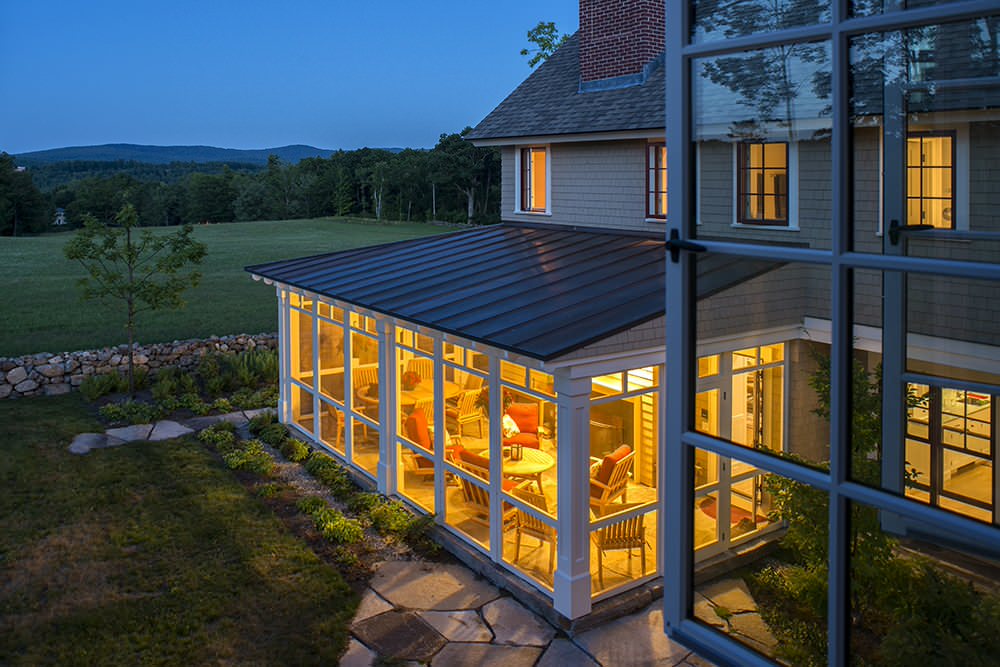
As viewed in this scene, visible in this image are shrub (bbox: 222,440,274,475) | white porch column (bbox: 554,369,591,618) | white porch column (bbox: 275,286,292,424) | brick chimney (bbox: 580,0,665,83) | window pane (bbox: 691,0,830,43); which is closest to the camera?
window pane (bbox: 691,0,830,43)

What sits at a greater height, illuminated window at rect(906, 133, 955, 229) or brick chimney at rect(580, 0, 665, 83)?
brick chimney at rect(580, 0, 665, 83)

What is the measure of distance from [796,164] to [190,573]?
24.9 ft

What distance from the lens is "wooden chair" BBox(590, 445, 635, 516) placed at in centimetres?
848

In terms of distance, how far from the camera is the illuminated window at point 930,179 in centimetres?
342

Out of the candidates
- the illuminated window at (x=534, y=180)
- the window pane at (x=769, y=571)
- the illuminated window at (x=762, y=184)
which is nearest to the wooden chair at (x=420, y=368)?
the illuminated window at (x=534, y=180)

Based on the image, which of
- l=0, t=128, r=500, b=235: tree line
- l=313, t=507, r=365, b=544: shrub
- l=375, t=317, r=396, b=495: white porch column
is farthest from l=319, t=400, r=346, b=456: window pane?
l=0, t=128, r=500, b=235: tree line

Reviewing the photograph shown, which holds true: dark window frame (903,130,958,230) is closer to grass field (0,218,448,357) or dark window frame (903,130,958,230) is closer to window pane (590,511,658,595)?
window pane (590,511,658,595)

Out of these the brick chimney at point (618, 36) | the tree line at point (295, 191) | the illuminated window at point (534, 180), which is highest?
the tree line at point (295, 191)

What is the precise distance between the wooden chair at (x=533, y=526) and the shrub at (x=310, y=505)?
2.94 meters

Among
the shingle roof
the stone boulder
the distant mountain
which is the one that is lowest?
the stone boulder

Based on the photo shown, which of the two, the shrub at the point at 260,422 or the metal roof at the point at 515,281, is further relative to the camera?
the shrub at the point at 260,422

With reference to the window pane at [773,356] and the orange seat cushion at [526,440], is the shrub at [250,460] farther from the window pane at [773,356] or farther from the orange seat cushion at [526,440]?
the window pane at [773,356]

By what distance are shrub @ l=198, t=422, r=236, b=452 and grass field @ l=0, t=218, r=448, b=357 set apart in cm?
971

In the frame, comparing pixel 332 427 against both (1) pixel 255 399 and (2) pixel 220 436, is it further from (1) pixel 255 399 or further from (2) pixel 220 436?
(1) pixel 255 399
